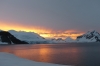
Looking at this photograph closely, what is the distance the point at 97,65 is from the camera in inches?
1667

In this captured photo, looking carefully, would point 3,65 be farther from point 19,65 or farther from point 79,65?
point 79,65

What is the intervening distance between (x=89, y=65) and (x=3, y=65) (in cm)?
2368

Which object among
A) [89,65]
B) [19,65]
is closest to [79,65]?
[89,65]

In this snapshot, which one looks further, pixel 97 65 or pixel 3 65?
pixel 97 65

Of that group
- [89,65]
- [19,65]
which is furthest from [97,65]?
[19,65]

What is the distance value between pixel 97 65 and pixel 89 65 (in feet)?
6.08

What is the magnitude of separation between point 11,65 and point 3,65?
3.55 feet

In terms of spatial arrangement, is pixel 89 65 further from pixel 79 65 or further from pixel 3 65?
pixel 3 65

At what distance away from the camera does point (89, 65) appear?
43.2 meters

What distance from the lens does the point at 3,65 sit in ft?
83.9

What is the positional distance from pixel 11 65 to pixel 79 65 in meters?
21.3

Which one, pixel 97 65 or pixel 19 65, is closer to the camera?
pixel 19 65

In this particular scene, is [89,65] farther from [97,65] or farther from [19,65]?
[19,65]

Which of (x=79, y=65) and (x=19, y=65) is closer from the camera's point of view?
(x=19, y=65)
